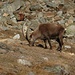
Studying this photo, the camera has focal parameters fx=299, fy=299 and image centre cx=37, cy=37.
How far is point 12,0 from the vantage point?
4300cm

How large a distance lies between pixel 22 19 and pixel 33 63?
24.2 m

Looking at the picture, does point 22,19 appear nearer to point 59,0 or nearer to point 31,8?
point 31,8

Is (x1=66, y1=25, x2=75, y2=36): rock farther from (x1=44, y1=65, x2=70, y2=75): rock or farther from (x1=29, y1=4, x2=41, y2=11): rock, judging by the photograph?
(x1=44, y1=65, x2=70, y2=75): rock

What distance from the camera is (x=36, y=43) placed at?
25922mm

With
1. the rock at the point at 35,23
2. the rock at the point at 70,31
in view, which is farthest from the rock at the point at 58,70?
the rock at the point at 35,23

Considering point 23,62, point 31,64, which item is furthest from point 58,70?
point 23,62

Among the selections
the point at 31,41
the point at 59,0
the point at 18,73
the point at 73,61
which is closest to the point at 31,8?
the point at 59,0

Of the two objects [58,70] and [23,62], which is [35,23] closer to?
[23,62]

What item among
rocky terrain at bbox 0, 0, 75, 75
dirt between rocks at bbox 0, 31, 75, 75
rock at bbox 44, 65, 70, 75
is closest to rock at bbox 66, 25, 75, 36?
rocky terrain at bbox 0, 0, 75, 75

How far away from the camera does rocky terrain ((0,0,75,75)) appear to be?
13703mm

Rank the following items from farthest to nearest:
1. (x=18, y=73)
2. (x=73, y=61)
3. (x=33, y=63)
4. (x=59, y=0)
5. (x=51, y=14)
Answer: (x=59, y=0)
(x=51, y=14)
(x=73, y=61)
(x=33, y=63)
(x=18, y=73)

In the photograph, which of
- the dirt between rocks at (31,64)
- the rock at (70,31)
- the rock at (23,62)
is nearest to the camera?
the dirt between rocks at (31,64)

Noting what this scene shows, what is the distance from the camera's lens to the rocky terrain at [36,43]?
13703mm

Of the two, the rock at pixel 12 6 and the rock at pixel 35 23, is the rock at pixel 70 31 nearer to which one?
the rock at pixel 35 23
